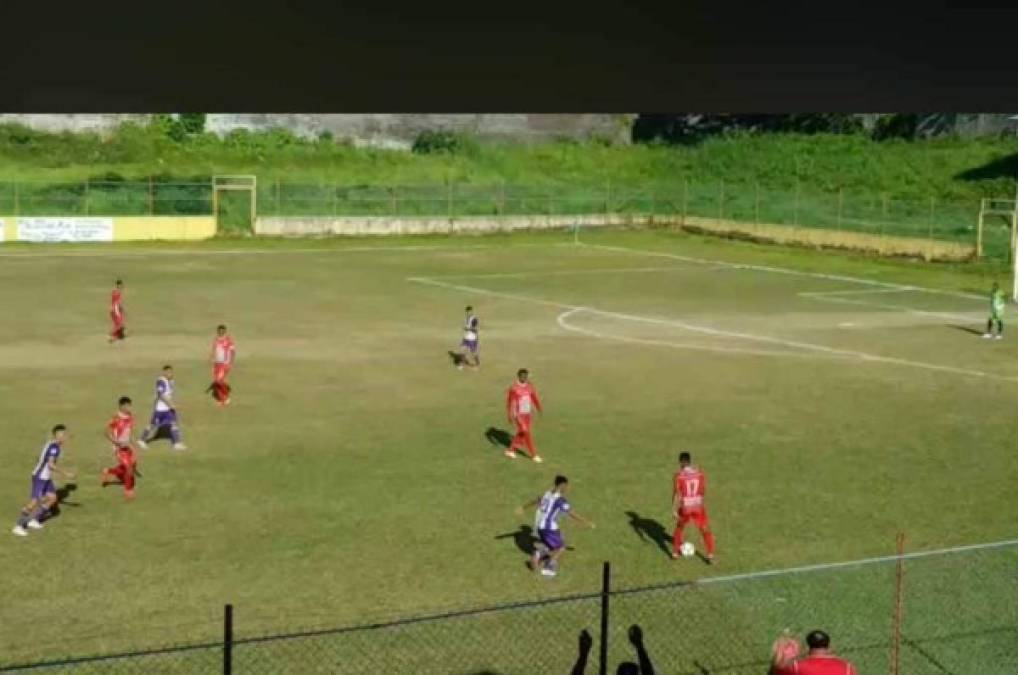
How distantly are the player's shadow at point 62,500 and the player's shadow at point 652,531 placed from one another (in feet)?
25.1

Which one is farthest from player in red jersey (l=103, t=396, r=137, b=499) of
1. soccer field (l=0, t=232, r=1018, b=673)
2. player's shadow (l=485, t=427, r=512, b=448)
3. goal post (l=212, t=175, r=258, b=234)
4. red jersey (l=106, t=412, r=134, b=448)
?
goal post (l=212, t=175, r=258, b=234)

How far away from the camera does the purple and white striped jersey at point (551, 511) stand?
14438 millimetres

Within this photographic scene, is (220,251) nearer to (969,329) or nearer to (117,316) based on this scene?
(117,316)

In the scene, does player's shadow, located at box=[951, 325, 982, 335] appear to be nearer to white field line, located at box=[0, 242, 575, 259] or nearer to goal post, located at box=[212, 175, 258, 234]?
white field line, located at box=[0, 242, 575, 259]

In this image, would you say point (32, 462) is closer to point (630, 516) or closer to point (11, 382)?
point (11, 382)

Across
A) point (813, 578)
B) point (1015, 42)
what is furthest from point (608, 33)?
point (813, 578)

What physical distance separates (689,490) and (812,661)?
6.62 metres

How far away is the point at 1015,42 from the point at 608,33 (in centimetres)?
130

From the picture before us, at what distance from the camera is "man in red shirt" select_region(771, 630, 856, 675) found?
339 inches

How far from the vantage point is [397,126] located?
8775 centimetres

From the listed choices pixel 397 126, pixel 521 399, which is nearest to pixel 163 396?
pixel 521 399

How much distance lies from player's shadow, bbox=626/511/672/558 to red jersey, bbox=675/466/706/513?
0.76 metres

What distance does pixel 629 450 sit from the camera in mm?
21250

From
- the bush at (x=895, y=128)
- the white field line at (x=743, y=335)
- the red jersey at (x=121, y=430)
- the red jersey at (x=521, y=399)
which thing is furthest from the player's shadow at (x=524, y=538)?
the bush at (x=895, y=128)
